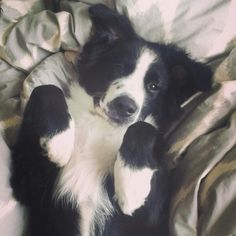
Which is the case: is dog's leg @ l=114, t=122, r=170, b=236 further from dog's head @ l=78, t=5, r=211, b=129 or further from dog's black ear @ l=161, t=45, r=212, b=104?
dog's black ear @ l=161, t=45, r=212, b=104

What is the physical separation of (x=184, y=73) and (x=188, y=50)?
0.08m

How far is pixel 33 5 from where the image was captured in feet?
5.53

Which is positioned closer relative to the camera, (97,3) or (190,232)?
(190,232)

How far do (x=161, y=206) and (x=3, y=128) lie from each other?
506 millimetres

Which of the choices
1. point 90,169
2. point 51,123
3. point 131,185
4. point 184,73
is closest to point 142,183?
point 131,185

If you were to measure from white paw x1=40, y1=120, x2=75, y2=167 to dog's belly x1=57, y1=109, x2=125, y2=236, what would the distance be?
0.04m

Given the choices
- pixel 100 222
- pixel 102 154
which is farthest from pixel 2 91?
pixel 100 222

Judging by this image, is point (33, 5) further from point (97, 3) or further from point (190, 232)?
point (190, 232)

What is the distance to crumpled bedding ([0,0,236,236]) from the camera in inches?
49.4

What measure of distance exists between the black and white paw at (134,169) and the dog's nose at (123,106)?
0.31 feet

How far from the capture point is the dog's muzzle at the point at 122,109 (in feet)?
4.42

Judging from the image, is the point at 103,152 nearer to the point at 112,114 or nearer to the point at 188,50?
the point at 112,114

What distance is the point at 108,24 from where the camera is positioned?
1.45 m

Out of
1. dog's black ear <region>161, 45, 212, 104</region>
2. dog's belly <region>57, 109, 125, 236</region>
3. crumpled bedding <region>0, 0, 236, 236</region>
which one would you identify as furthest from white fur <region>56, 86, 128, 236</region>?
dog's black ear <region>161, 45, 212, 104</region>
